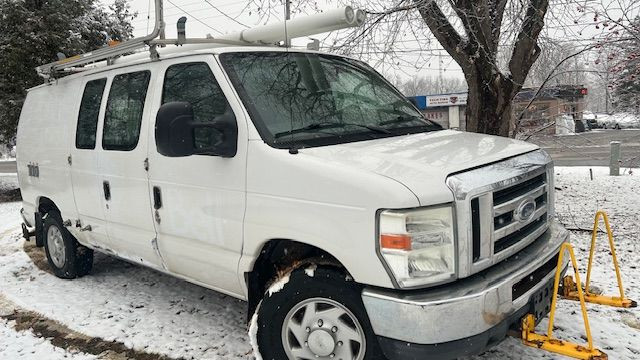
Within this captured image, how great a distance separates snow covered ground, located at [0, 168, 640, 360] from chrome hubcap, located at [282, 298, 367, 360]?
77cm

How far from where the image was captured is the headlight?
2428 millimetres

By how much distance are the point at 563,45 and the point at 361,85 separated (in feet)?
16.4

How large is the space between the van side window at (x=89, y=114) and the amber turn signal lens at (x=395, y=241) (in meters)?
3.23

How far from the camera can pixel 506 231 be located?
8.93 ft

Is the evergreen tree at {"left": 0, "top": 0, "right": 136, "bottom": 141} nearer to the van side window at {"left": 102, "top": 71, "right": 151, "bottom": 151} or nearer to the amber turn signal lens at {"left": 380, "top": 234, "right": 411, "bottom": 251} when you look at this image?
the van side window at {"left": 102, "top": 71, "right": 151, "bottom": 151}

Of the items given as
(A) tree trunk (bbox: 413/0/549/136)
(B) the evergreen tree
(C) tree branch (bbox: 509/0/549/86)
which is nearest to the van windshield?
(A) tree trunk (bbox: 413/0/549/136)

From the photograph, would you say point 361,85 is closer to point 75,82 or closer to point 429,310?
point 429,310

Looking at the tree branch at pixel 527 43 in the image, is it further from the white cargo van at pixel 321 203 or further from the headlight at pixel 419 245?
the headlight at pixel 419 245

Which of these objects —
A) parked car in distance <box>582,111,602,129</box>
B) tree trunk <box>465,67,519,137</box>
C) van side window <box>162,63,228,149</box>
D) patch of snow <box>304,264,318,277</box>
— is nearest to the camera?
patch of snow <box>304,264,318,277</box>

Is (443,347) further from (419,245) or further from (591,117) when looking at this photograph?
(591,117)

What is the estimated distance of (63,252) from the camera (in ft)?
17.9

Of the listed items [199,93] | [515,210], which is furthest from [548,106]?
[199,93]

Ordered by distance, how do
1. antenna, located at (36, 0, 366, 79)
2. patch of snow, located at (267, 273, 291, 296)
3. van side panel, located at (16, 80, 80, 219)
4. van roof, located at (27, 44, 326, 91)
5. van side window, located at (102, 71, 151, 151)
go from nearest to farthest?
patch of snow, located at (267, 273, 291, 296) → van roof, located at (27, 44, 326, 91) → antenna, located at (36, 0, 366, 79) → van side window, located at (102, 71, 151, 151) → van side panel, located at (16, 80, 80, 219)

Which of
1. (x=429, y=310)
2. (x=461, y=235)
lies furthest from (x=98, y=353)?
(x=461, y=235)
